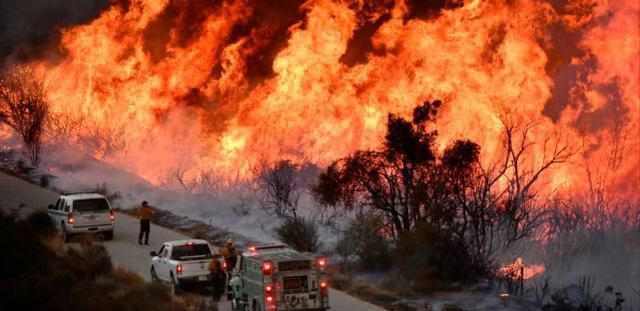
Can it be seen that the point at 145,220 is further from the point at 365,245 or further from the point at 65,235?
the point at 365,245

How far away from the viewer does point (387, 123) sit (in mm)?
43781

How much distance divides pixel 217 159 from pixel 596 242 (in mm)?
21448

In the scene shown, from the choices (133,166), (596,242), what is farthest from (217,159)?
(596,242)

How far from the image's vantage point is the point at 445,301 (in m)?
34.8

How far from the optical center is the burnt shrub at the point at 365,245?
39.6m

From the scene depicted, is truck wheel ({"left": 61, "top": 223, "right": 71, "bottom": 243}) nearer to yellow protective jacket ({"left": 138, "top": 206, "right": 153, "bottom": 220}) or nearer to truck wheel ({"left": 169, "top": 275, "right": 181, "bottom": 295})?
yellow protective jacket ({"left": 138, "top": 206, "right": 153, "bottom": 220})

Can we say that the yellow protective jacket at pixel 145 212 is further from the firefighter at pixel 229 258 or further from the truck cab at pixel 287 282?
the truck cab at pixel 287 282

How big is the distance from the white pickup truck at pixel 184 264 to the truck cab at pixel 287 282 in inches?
158

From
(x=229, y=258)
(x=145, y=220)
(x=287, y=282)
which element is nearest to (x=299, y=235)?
(x=145, y=220)

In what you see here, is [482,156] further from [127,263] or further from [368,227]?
[127,263]

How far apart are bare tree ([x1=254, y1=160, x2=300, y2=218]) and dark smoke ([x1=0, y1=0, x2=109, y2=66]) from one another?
744 inches

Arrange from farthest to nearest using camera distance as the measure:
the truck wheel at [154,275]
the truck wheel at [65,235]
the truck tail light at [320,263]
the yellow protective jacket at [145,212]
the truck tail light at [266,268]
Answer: the truck wheel at [65,235] → the yellow protective jacket at [145,212] → the truck wheel at [154,275] → the truck tail light at [320,263] → the truck tail light at [266,268]

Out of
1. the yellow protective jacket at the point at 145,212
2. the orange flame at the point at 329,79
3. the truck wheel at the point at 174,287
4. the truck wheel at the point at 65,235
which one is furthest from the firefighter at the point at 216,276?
the orange flame at the point at 329,79

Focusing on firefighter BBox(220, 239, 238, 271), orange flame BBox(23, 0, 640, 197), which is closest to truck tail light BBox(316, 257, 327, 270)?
firefighter BBox(220, 239, 238, 271)
